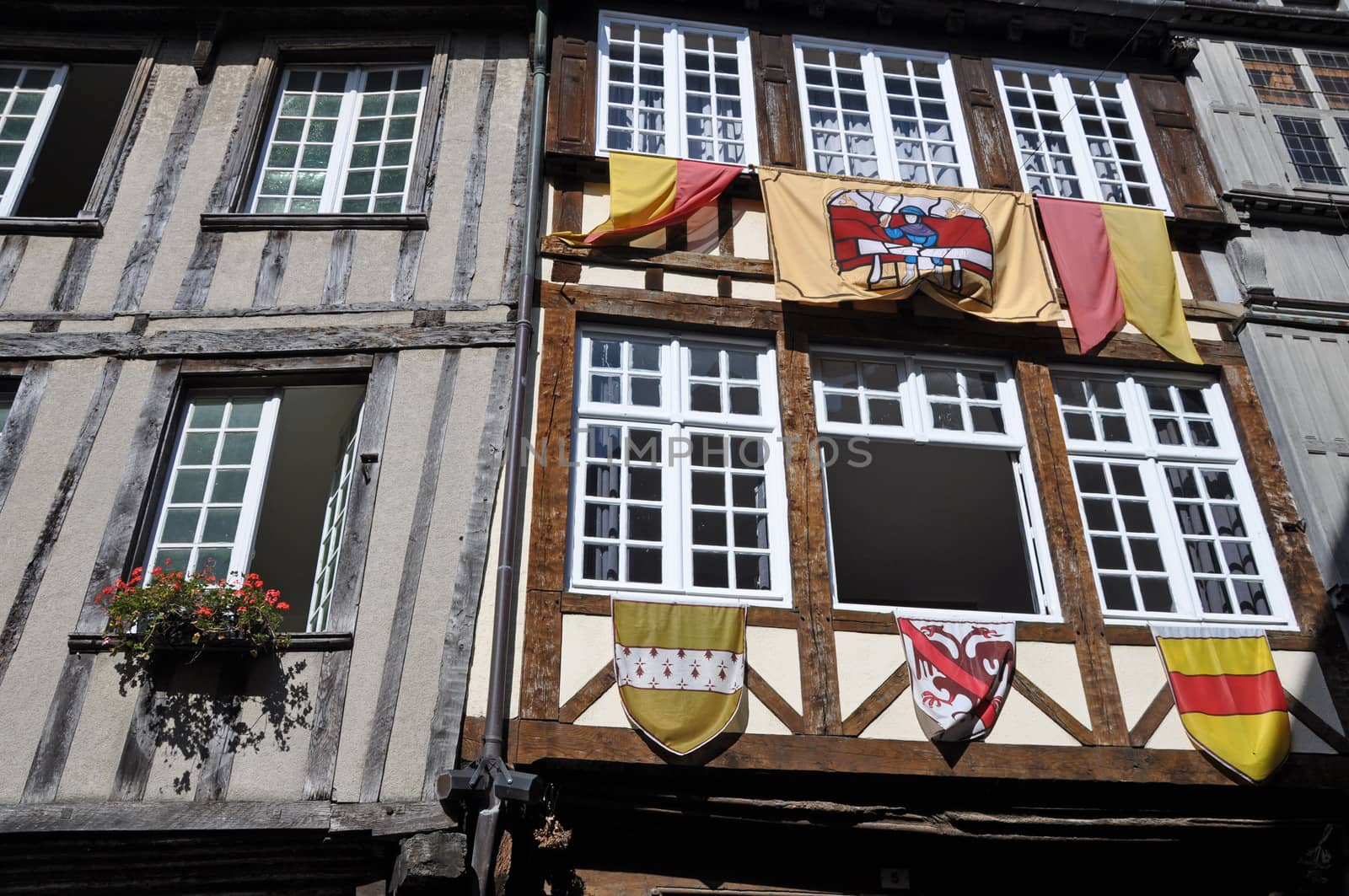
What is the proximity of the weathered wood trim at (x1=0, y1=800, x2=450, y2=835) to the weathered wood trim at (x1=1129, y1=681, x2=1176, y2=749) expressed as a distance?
3740 millimetres

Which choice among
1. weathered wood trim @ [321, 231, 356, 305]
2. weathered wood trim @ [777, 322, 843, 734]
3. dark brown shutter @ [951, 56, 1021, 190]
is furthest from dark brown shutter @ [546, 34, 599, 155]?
dark brown shutter @ [951, 56, 1021, 190]

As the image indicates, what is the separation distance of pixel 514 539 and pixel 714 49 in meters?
4.53

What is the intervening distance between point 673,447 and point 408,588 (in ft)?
5.89

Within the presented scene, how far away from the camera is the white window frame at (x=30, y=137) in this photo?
25.8 ft

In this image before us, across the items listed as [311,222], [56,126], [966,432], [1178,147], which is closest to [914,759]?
[966,432]

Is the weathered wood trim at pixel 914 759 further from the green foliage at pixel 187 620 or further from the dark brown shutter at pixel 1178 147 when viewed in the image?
the dark brown shutter at pixel 1178 147

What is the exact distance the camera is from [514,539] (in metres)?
6.43

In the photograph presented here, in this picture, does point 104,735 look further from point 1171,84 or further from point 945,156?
point 1171,84

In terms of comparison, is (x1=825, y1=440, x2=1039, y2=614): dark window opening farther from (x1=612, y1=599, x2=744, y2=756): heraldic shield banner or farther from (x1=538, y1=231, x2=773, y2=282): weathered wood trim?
(x1=612, y1=599, x2=744, y2=756): heraldic shield banner

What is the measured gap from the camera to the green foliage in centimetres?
591

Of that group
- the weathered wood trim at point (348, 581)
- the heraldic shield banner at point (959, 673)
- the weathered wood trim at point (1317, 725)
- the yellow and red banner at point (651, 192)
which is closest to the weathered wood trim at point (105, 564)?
the weathered wood trim at point (348, 581)

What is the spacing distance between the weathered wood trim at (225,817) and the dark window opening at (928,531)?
16.9ft

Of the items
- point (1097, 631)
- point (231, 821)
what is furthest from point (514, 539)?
point (1097, 631)

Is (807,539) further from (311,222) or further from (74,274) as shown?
(74,274)
